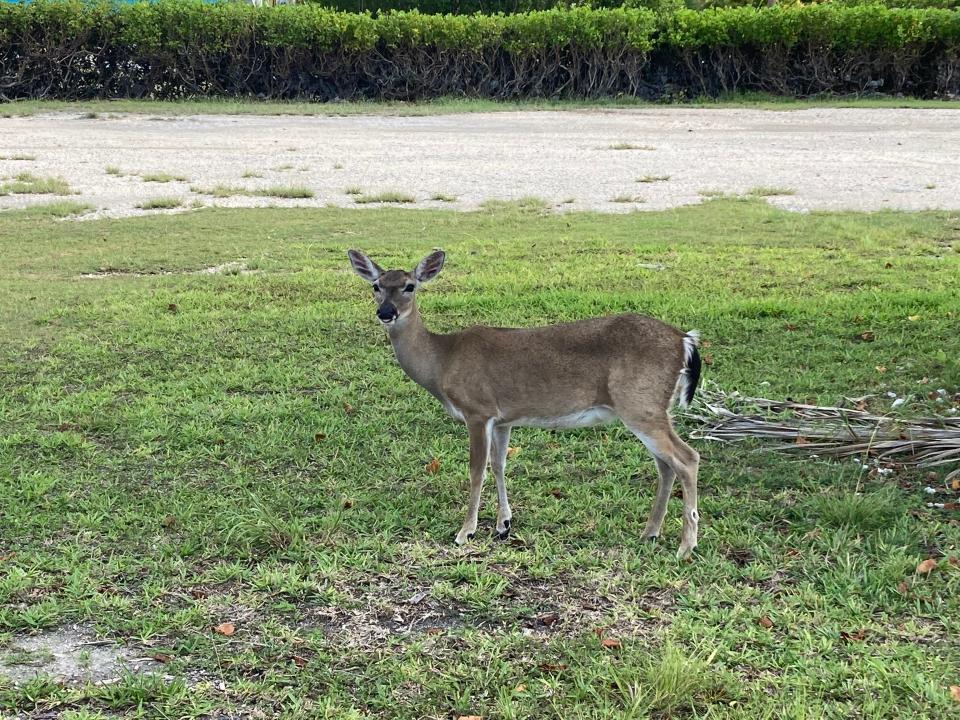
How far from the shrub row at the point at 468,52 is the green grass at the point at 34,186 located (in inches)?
468

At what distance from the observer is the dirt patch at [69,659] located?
12.8ft

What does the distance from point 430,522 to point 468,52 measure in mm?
23987

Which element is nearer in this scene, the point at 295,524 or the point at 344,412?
the point at 295,524

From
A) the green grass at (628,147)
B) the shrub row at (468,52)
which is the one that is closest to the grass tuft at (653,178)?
the green grass at (628,147)

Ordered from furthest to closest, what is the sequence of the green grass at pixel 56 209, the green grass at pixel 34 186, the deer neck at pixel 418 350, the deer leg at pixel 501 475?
the green grass at pixel 34 186 → the green grass at pixel 56 209 → the deer neck at pixel 418 350 → the deer leg at pixel 501 475

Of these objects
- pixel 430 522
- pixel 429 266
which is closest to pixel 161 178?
pixel 429 266

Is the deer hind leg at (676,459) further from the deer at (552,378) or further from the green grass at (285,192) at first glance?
the green grass at (285,192)

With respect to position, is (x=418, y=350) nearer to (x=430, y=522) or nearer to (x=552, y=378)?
(x=552, y=378)

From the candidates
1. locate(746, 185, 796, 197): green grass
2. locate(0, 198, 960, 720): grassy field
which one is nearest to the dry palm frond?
locate(0, 198, 960, 720): grassy field

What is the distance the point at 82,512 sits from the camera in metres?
5.28

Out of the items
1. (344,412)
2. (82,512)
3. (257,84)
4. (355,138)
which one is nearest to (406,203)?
(355,138)

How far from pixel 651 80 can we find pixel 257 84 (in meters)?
10.7

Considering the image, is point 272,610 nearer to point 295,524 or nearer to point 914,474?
point 295,524

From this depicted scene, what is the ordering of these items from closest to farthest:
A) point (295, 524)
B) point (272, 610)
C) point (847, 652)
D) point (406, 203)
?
point (847, 652) → point (272, 610) → point (295, 524) → point (406, 203)
